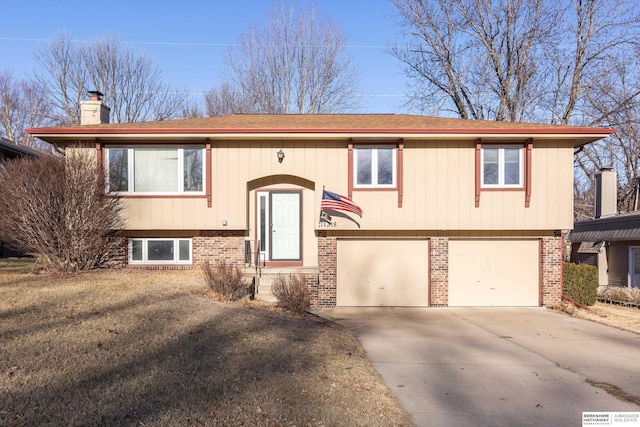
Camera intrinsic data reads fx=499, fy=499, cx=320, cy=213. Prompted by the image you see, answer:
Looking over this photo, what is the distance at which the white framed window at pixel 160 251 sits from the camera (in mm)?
13266

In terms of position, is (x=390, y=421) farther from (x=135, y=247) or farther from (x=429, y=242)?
(x=135, y=247)

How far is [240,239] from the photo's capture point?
13.1 metres

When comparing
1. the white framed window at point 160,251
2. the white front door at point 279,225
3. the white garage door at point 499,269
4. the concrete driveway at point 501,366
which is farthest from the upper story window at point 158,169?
the white garage door at point 499,269

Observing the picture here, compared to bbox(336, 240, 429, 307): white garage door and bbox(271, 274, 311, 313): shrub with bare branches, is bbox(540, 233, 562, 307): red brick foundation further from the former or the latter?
bbox(271, 274, 311, 313): shrub with bare branches

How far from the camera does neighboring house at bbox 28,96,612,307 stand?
1279cm

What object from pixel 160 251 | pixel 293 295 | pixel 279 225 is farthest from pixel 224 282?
pixel 160 251

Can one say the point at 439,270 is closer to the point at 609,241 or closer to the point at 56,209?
the point at 609,241

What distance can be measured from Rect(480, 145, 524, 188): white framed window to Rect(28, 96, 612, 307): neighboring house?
0.03 metres

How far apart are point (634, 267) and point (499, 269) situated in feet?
20.9

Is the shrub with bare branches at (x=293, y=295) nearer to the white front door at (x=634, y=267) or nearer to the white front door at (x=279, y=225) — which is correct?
the white front door at (x=279, y=225)

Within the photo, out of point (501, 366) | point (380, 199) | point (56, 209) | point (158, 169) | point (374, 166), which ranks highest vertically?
point (374, 166)

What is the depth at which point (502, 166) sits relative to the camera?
515 inches

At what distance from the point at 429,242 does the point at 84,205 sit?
852 centimetres

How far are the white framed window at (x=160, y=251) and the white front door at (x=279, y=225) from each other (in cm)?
200
